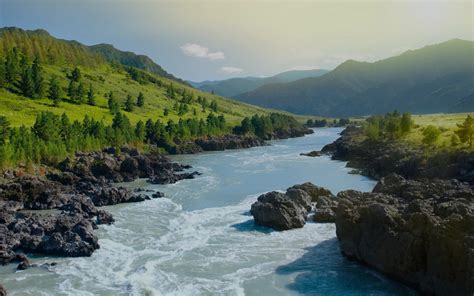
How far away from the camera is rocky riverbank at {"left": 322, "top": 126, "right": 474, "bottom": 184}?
71.7 m

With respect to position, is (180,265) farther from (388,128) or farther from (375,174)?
(388,128)

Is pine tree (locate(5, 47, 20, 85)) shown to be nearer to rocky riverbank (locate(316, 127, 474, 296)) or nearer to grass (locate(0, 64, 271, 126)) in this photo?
grass (locate(0, 64, 271, 126))

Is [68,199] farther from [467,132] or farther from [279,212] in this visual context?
[467,132]

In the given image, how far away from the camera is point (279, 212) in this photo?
53.1 meters

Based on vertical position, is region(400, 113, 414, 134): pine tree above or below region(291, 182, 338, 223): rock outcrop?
above

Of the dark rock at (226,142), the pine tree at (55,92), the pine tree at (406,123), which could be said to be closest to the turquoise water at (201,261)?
the pine tree at (406,123)

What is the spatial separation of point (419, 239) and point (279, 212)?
19875 mm

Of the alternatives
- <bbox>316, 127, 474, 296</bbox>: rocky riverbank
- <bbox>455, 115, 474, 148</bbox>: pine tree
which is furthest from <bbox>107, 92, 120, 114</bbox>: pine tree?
<bbox>316, 127, 474, 296</bbox>: rocky riverbank

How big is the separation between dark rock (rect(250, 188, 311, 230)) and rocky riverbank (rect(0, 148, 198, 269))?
1952cm

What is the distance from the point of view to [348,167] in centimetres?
10712

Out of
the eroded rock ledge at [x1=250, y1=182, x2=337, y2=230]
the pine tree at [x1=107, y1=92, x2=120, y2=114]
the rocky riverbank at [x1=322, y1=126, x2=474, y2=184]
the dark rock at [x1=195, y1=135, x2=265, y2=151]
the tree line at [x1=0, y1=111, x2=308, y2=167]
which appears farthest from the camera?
the dark rock at [x1=195, y1=135, x2=265, y2=151]

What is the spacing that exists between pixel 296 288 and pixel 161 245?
1780cm

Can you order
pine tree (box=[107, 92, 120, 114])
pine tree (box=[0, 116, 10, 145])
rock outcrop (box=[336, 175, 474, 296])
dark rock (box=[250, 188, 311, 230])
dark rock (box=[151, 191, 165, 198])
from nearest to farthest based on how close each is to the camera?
1. rock outcrop (box=[336, 175, 474, 296])
2. dark rock (box=[250, 188, 311, 230])
3. dark rock (box=[151, 191, 165, 198])
4. pine tree (box=[0, 116, 10, 145])
5. pine tree (box=[107, 92, 120, 114])

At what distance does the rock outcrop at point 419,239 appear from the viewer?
1277 inches
